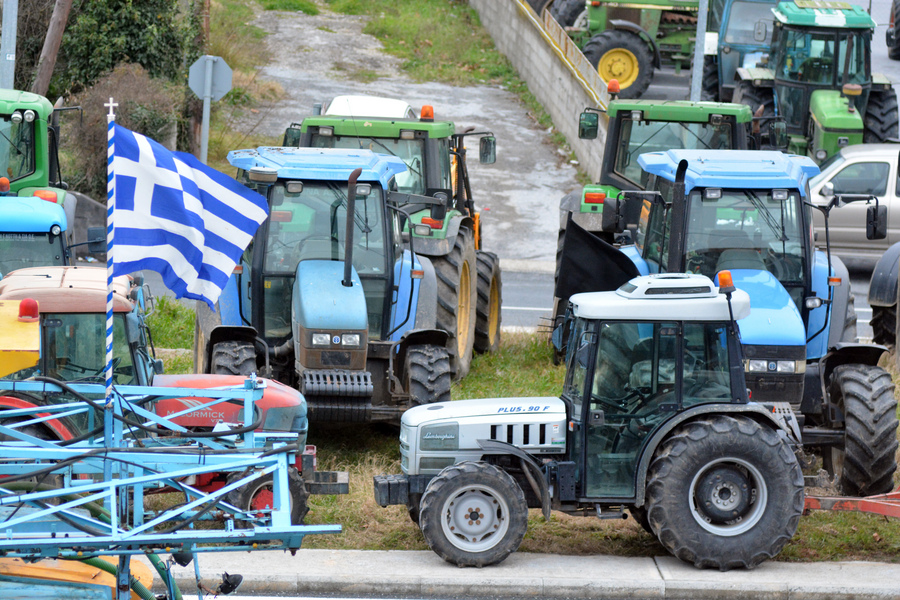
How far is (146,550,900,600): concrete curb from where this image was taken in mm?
7898

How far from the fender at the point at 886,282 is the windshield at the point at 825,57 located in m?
7.59

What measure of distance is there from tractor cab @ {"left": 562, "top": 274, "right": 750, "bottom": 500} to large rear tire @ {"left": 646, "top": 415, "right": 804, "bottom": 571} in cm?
21

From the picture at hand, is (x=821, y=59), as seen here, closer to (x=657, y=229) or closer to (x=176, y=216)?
(x=657, y=229)

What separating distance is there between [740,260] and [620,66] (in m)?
16.3

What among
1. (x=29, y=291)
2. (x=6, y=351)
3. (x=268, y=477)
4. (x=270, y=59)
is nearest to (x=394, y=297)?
(x=268, y=477)

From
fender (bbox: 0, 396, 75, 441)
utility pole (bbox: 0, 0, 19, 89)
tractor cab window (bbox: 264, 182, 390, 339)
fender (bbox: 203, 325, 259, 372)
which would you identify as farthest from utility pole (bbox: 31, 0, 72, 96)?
fender (bbox: 0, 396, 75, 441)

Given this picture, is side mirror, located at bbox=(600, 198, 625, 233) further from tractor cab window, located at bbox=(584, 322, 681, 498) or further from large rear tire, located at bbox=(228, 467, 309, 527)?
large rear tire, located at bbox=(228, 467, 309, 527)

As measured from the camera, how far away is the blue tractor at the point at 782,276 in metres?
9.16

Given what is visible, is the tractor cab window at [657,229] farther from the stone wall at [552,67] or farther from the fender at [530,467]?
the stone wall at [552,67]

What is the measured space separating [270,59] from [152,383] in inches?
874

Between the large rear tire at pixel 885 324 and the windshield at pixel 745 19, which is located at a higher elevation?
the windshield at pixel 745 19

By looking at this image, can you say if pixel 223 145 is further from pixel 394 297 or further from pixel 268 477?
pixel 268 477

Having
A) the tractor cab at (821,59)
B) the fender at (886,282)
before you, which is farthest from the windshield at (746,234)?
the tractor cab at (821,59)

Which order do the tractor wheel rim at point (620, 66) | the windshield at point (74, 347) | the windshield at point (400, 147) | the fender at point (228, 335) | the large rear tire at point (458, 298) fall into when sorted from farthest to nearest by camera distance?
the tractor wheel rim at point (620, 66), the windshield at point (400, 147), the large rear tire at point (458, 298), the fender at point (228, 335), the windshield at point (74, 347)
